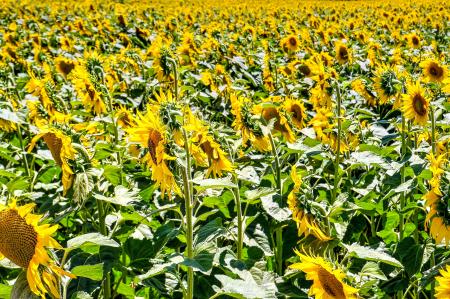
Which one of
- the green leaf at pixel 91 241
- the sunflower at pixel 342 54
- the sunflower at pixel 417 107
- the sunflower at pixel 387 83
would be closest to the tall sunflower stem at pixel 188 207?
the green leaf at pixel 91 241

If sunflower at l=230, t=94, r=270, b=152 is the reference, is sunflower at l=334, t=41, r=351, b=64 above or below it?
below

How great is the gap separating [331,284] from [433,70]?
9.59 ft

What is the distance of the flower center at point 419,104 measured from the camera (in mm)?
3105

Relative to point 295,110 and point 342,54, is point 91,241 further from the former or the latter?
point 342,54

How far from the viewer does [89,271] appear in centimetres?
191

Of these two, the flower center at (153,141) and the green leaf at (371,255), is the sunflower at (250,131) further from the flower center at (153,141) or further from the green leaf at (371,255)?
the green leaf at (371,255)

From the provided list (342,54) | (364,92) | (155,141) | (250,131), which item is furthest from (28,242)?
(342,54)

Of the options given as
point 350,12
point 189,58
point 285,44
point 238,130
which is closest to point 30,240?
point 238,130

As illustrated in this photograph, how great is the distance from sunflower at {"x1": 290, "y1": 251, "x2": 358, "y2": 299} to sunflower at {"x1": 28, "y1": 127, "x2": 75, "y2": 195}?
38.9 inches

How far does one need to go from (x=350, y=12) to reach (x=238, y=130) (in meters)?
13.9

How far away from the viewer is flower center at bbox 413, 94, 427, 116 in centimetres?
310

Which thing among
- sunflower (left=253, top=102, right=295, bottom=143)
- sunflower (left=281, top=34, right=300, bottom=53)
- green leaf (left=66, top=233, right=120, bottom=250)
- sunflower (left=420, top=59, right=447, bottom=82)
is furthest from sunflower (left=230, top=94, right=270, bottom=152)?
sunflower (left=281, top=34, right=300, bottom=53)

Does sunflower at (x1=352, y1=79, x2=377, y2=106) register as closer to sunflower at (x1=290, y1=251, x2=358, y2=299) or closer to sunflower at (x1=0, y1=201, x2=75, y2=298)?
sunflower at (x1=290, y1=251, x2=358, y2=299)

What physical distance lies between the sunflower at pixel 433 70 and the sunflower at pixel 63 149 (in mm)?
2888
